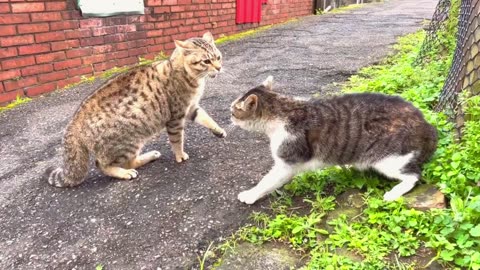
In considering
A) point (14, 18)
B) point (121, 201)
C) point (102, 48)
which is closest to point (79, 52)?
point (102, 48)

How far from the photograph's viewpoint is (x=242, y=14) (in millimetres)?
9250

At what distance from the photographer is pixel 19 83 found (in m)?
5.02

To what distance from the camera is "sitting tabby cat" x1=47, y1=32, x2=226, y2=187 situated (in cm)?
305

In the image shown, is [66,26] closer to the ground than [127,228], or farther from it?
farther from it

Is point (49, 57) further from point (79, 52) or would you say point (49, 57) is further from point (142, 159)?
point (142, 159)

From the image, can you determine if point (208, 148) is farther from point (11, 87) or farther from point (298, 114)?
point (11, 87)

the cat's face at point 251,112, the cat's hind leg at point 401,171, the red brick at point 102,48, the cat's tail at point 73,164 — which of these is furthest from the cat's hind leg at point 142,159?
the red brick at point 102,48

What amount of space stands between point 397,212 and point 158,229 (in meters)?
1.58

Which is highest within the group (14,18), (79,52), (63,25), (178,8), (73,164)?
(178,8)

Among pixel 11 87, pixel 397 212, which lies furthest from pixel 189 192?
pixel 11 87

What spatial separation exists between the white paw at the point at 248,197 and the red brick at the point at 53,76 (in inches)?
157

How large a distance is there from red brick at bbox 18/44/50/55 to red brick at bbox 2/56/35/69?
0.26 feet

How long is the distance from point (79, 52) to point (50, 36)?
0.50 metres

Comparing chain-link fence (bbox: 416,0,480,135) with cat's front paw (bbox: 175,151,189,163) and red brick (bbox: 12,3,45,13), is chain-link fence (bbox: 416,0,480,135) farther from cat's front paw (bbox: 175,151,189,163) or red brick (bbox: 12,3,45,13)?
red brick (bbox: 12,3,45,13)
